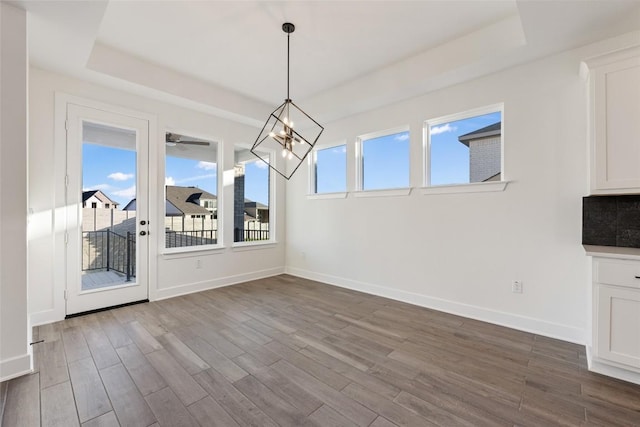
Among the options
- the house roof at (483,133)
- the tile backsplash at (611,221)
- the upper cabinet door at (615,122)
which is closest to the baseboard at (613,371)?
the tile backsplash at (611,221)

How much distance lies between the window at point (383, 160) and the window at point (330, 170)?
0.33m

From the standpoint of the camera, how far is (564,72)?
2688 millimetres

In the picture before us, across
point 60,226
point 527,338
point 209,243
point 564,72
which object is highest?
point 564,72

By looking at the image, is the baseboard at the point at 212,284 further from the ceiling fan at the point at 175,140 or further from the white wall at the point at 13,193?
the ceiling fan at the point at 175,140

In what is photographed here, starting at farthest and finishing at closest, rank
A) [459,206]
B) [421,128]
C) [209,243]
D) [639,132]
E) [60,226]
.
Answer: [209,243] → [421,128] → [459,206] → [60,226] → [639,132]

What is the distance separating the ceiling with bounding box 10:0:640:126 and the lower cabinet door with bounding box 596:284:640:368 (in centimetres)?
221

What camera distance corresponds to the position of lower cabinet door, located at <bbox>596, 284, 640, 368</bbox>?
6.48ft

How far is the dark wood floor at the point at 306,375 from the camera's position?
1.69 meters

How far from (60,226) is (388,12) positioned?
421 centimetres

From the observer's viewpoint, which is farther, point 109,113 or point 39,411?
point 109,113

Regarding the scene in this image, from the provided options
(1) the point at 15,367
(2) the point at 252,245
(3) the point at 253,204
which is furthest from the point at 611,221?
(1) the point at 15,367

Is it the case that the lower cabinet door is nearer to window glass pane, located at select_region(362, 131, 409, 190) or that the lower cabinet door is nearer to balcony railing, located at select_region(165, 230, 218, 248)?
window glass pane, located at select_region(362, 131, 409, 190)

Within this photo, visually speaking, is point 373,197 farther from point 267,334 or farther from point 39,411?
point 39,411

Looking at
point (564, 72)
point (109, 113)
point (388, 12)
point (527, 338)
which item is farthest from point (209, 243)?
point (564, 72)
